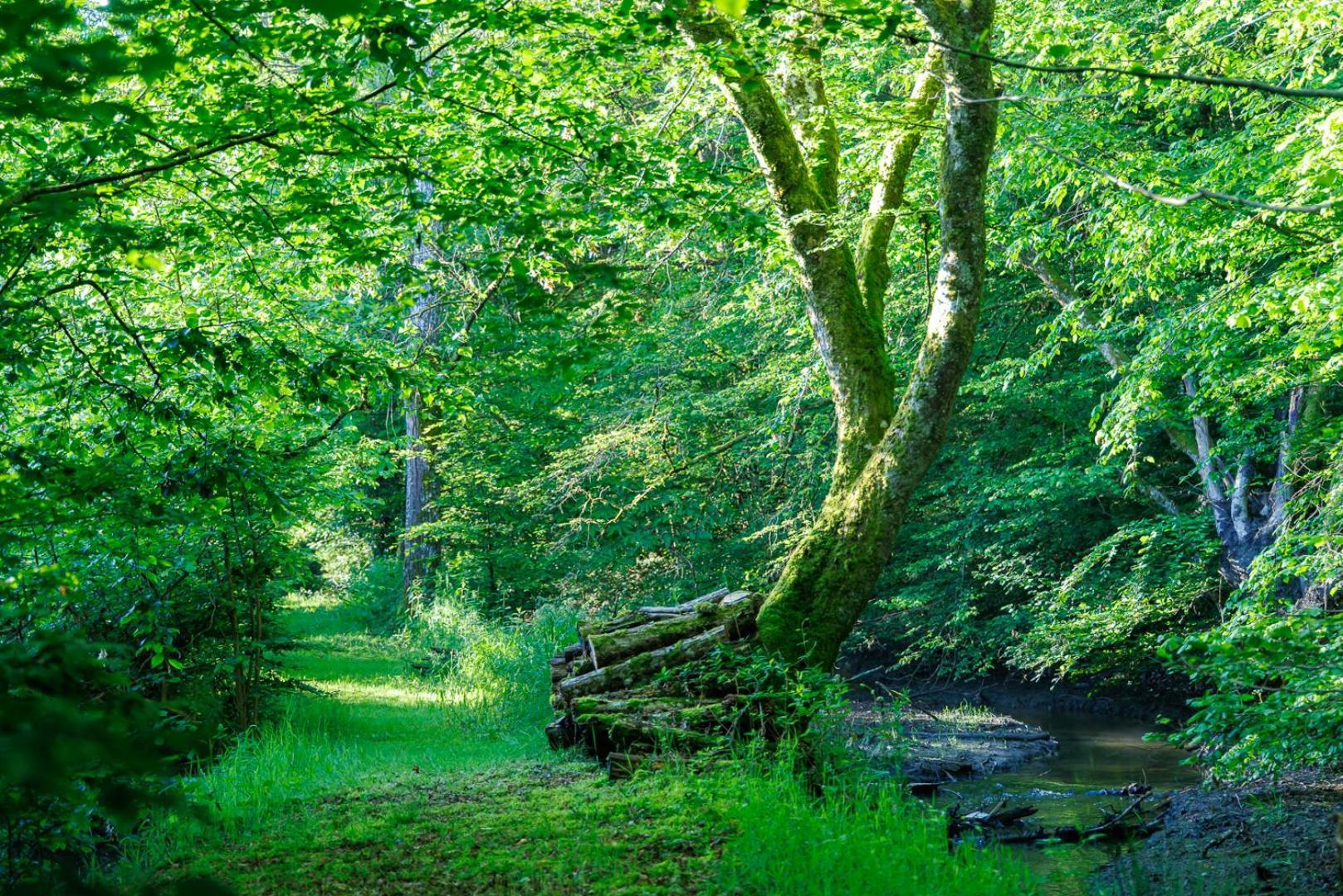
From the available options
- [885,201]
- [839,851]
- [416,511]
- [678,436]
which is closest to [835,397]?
[885,201]

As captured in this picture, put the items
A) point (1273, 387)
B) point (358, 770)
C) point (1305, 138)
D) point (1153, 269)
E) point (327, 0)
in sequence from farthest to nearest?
point (1153, 269) < point (1273, 387) < point (1305, 138) < point (358, 770) < point (327, 0)

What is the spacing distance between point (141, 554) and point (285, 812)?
5.27 ft

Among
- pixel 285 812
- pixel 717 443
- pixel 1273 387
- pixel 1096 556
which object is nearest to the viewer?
pixel 285 812

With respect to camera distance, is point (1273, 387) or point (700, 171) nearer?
point (700, 171)

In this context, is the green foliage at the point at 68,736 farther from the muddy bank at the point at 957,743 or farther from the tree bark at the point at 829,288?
the muddy bank at the point at 957,743

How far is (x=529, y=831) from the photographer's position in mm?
5129

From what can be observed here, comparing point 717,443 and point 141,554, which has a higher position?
point 717,443

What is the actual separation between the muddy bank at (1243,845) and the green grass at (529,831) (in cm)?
131

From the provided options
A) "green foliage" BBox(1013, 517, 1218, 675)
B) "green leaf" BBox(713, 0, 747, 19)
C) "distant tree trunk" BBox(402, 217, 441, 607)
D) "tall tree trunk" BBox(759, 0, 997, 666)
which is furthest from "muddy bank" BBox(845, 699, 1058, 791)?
"distant tree trunk" BBox(402, 217, 441, 607)

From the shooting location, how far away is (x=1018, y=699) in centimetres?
1524

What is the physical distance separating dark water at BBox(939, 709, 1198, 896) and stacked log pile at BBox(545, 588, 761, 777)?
2.17 meters

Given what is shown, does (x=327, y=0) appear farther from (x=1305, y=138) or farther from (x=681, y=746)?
(x=1305, y=138)

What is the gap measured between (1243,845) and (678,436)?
8.56 m

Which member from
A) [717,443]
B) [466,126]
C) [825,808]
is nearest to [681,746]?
[825,808]
